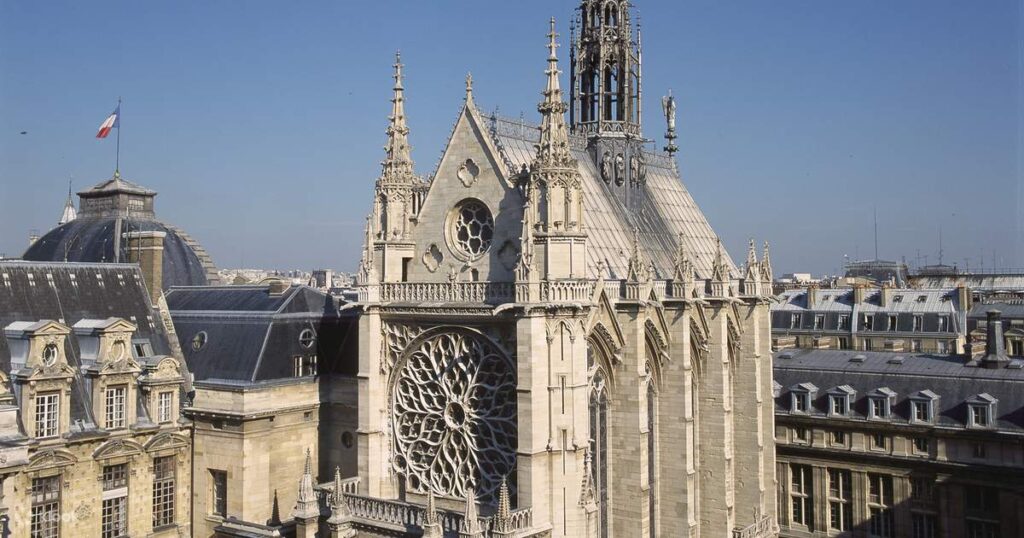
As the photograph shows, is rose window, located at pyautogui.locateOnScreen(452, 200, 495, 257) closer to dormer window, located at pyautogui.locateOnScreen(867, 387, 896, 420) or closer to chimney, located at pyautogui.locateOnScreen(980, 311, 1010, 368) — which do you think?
dormer window, located at pyautogui.locateOnScreen(867, 387, 896, 420)

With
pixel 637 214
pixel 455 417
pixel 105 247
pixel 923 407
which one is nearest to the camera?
pixel 455 417

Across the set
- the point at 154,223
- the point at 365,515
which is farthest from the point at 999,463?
the point at 154,223

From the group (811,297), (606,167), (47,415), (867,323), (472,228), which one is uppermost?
(606,167)

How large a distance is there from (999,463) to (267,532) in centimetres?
3399

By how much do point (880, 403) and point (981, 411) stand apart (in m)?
5.07

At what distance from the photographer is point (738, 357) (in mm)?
47031

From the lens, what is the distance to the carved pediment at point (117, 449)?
34656 mm

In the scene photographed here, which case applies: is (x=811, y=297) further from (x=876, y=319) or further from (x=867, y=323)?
(x=876, y=319)

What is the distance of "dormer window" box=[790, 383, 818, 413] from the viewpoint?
53.3 meters

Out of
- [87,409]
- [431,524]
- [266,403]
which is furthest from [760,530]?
[87,409]

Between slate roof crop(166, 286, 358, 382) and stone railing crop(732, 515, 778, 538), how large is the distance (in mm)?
18769

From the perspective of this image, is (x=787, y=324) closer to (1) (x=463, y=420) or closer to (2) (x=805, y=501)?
(2) (x=805, y=501)

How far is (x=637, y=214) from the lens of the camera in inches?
1794

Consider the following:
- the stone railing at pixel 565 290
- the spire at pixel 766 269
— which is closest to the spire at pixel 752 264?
the spire at pixel 766 269
